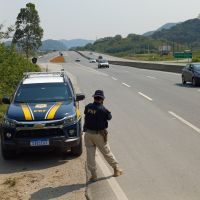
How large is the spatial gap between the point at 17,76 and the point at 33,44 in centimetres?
5214

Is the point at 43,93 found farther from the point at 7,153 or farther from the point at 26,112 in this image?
the point at 7,153

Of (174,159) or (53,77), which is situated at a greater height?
(53,77)

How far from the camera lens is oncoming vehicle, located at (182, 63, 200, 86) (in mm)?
27792

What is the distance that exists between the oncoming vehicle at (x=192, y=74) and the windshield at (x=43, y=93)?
1791cm

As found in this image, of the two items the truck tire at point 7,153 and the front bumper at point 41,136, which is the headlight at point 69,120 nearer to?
the front bumper at point 41,136

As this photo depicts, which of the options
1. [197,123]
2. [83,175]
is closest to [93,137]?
[83,175]

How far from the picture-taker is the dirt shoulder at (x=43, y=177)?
731 cm

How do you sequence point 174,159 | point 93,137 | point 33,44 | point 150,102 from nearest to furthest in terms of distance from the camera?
point 93,137 < point 174,159 < point 150,102 < point 33,44

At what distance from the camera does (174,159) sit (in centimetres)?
913

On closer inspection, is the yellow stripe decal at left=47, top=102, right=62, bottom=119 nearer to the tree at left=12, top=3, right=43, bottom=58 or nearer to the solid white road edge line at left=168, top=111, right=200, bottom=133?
the solid white road edge line at left=168, top=111, right=200, bottom=133

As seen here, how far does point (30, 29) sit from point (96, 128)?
66.9m

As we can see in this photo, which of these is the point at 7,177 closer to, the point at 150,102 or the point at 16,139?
the point at 16,139

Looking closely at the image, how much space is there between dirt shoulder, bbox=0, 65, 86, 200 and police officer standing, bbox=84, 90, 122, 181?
0.46 m

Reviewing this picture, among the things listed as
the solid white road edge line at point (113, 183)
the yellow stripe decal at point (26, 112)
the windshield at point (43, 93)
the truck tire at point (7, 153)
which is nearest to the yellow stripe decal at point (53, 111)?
the yellow stripe decal at point (26, 112)
